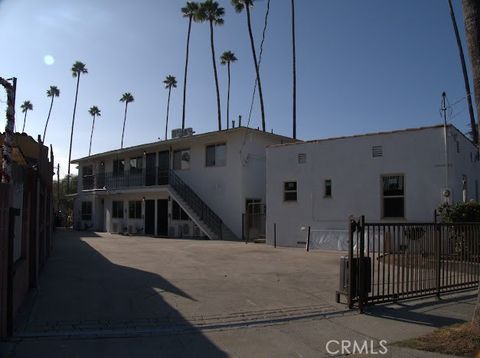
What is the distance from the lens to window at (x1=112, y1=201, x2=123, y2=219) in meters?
33.7

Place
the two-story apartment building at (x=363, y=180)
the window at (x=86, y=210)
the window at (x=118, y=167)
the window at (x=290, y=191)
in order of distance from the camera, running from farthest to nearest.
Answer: the window at (x=86, y=210), the window at (x=118, y=167), the window at (x=290, y=191), the two-story apartment building at (x=363, y=180)

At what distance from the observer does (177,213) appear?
1123 inches

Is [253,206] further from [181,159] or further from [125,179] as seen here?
[125,179]

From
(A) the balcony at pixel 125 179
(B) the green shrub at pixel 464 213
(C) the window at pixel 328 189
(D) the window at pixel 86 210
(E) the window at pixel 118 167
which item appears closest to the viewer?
(B) the green shrub at pixel 464 213

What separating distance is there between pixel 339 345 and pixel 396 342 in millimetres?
780

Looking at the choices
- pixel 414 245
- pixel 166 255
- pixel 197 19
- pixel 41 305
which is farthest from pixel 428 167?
pixel 197 19

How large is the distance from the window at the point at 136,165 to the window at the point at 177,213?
15.9ft

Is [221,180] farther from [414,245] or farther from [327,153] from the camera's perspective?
[414,245]

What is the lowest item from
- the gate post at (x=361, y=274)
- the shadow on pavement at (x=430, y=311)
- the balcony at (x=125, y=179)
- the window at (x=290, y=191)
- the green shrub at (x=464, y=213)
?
the shadow on pavement at (x=430, y=311)

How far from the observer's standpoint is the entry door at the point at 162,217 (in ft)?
97.0

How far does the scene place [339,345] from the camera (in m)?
6.20

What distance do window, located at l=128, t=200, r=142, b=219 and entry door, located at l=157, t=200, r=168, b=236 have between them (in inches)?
86.0

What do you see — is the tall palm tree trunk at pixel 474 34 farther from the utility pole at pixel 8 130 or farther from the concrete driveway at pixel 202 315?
the utility pole at pixel 8 130

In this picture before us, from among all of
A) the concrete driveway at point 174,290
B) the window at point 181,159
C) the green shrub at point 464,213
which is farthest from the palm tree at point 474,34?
the window at point 181,159
